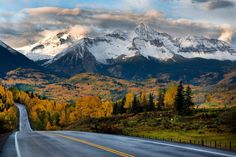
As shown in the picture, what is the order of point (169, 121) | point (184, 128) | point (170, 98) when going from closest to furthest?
point (184, 128) < point (169, 121) < point (170, 98)

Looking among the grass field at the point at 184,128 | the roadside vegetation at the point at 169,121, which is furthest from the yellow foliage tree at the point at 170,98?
the grass field at the point at 184,128

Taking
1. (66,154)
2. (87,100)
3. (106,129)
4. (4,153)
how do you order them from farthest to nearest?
(87,100), (106,129), (4,153), (66,154)

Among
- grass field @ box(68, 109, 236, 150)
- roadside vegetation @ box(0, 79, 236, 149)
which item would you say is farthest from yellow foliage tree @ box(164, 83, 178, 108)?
grass field @ box(68, 109, 236, 150)

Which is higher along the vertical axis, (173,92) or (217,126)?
(173,92)

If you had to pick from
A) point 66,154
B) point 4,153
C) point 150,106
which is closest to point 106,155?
point 66,154

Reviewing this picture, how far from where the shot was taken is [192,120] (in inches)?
4503

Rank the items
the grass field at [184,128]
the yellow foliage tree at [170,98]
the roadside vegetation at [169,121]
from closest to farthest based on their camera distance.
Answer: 1. the grass field at [184,128]
2. the roadside vegetation at [169,121]
3. the yellow foliage tree at [170,98]

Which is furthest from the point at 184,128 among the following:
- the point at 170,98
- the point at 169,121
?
the point at 170,98

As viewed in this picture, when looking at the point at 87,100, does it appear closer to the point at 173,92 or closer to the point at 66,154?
the point at 173,92

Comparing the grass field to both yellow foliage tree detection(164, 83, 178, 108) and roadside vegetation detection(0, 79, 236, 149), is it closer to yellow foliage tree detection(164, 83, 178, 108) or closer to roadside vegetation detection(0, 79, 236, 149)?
roadside vegetation detection(0, 79, 236, 149)

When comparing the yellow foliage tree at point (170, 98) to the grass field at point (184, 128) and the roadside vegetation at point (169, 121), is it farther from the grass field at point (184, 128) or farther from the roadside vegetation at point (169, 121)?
the grass field at point (184, 128)

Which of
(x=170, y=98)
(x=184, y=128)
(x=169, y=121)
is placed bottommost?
(x=184, y=128)

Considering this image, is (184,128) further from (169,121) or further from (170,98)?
(170,98)

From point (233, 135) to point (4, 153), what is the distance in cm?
5585
